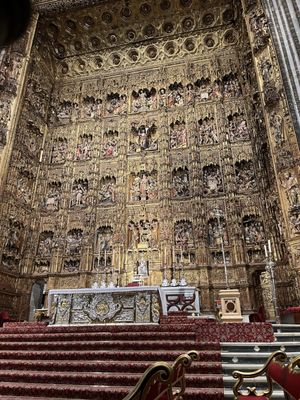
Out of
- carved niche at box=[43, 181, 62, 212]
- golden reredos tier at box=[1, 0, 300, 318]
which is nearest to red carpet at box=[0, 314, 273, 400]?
golden reredos tier at box=[1, 0, 300, 318]

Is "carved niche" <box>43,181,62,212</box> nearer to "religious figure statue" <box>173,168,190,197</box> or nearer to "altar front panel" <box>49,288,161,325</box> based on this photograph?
"religious figure statue" <box>173,168,190,197</box>

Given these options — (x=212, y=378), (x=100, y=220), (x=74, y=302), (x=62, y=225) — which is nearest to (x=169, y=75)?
(x=100, y=220)

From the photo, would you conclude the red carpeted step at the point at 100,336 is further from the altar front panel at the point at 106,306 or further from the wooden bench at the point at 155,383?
the wooden bench at the point at 155,383

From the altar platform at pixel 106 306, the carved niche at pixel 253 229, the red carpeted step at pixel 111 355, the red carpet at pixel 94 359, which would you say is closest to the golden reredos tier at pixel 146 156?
the carved niche at pixel 253 229

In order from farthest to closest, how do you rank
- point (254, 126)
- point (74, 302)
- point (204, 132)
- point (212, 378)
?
point (204, 132) → point (254, 126) → point (74, 302) → point (212, 378)

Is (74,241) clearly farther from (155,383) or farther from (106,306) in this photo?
(155,383)

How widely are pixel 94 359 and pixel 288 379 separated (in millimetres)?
3854

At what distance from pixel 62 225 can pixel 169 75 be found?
11.4 meters

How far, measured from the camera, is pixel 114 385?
13.5 feet

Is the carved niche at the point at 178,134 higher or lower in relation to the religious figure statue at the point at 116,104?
lower

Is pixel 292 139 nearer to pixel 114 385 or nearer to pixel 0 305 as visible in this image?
pixel 114 385

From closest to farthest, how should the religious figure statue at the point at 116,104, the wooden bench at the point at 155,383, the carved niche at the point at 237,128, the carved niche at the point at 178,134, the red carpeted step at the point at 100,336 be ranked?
the wooden bench at the point at 155,383 < the red carpeted step at the point at 100,336 < the carved niche at the point at 237,128 < the carved niche at the point at 178,134 < the religious figure statue at the point at 116,104

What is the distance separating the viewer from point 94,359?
16.5 feet

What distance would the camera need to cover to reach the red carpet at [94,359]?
3.97 metres
